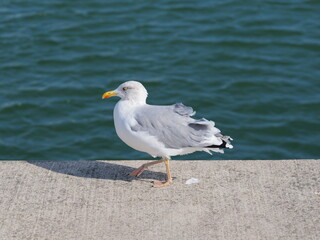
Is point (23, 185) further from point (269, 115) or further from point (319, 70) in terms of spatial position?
point (319, 70)

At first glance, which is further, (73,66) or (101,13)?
(101,13)

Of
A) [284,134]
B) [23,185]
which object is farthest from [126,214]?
[284,134]

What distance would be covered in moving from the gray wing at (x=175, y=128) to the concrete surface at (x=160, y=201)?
365 mm

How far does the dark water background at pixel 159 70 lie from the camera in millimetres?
9734

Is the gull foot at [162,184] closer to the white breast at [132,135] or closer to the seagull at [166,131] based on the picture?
the seagull at [166,131]

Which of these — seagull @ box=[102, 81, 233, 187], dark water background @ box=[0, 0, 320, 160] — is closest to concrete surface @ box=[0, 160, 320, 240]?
seagull @ box=[102, 81, 233, 187]

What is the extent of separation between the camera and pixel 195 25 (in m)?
12.2

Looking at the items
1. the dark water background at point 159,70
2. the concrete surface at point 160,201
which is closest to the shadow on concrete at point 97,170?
the concrete surface at point 160,201

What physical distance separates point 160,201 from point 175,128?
2.22 ft

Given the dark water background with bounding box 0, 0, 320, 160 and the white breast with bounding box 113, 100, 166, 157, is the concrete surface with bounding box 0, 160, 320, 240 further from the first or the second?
the dark water background with bounding box 0, 0, 320, 160

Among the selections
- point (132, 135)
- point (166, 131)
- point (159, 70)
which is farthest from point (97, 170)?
point (159, 70)

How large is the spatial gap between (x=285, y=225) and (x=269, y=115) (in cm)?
486

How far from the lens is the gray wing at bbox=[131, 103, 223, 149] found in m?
5.89

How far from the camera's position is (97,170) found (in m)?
6.25
